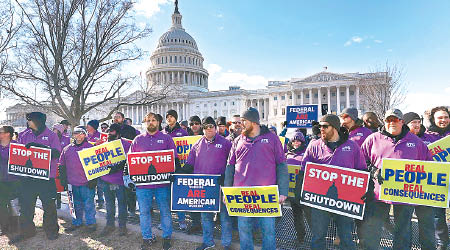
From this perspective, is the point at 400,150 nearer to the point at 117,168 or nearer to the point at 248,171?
the point at 248,171

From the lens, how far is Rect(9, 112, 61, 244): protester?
5676mm

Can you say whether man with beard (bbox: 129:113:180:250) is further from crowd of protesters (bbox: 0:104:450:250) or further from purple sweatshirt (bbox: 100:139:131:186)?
purple sweatshirt (bbox: 100:139:131:186)

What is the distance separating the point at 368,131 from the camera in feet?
18.4

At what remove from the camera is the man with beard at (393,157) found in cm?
384

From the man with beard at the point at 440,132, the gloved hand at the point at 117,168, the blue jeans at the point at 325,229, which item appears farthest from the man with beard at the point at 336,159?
the gloved hand at the point at 117,168

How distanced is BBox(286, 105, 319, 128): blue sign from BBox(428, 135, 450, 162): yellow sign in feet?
11.9

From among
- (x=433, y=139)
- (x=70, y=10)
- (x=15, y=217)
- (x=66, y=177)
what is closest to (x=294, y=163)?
(x=433, y=139)

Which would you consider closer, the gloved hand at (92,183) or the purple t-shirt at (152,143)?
the purple t-shirt at (152,143)

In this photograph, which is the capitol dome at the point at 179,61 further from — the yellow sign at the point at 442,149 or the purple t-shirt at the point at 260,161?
the purple t-shirt at the point at 260,161

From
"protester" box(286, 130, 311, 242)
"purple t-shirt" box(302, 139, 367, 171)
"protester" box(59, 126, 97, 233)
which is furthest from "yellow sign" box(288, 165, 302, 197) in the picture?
"protester" box(59, 126, 97, 233)

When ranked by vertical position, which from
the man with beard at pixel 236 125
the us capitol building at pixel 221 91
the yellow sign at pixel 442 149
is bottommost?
the yellow sign at pixel 442 149

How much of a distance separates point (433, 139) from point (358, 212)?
2799mm

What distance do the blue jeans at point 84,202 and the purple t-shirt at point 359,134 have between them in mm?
5635

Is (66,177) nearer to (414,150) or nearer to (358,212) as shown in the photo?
(358,212)
